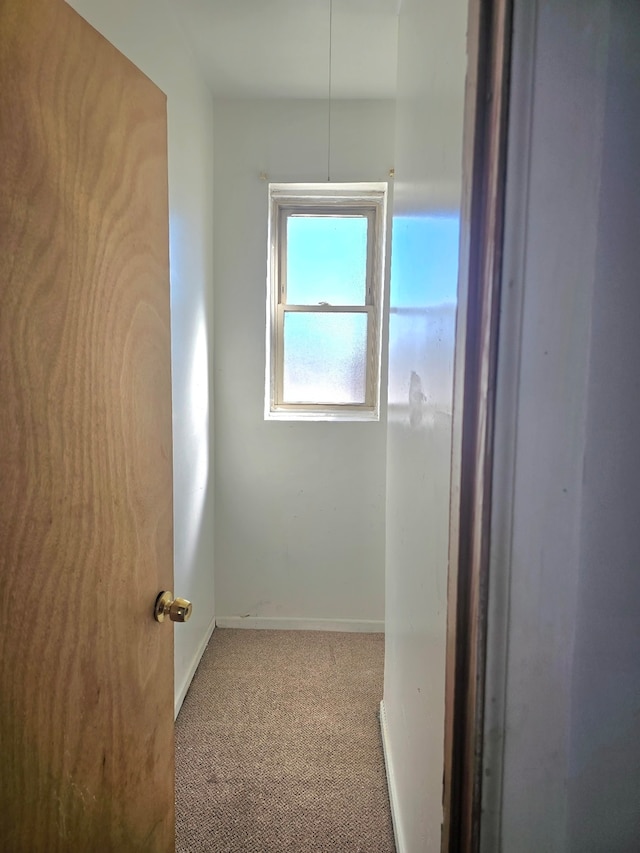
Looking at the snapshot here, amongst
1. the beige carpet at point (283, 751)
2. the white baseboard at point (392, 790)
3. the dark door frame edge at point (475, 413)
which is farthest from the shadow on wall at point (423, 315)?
the beige carpet at point (283, 751)

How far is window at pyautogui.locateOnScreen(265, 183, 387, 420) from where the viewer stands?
97.6 inches

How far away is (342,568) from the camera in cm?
254

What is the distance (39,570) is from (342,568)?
2.01 metres

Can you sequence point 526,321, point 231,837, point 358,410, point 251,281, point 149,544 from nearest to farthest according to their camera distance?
point 526,321 < point 149,544 < point 231,837 < point 251,281 < point 358,410

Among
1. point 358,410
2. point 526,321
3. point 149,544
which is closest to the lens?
point 526,321

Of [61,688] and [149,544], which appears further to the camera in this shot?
[149,544]

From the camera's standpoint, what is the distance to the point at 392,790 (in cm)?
150

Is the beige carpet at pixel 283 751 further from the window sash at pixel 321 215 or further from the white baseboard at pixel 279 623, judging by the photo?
the window sash at pixel 321 215

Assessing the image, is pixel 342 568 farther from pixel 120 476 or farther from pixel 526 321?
pixel 526 321

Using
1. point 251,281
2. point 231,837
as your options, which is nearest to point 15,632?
point 231,837

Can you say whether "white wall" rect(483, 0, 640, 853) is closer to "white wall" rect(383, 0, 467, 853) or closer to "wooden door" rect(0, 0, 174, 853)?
"white wall" rect(383, 0, 467, 853)

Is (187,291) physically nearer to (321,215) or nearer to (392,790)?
(321,215)

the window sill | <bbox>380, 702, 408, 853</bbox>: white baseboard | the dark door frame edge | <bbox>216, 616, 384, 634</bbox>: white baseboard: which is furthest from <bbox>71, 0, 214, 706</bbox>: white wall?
the dark door frame edge

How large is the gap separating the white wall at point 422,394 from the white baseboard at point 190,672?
848mm
